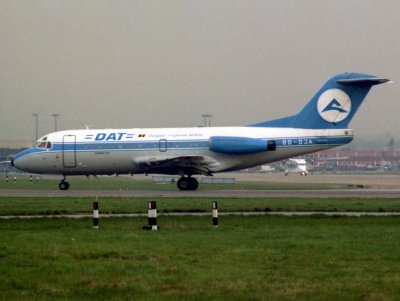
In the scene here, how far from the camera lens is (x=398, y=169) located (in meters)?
165

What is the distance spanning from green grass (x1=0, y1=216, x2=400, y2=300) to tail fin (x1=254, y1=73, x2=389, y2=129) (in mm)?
25348

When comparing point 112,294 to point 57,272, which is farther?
point 57,272

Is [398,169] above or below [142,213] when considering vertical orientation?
above

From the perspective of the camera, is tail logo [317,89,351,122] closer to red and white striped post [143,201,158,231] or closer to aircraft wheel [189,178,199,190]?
aircraft wheel [189,178,199,190]

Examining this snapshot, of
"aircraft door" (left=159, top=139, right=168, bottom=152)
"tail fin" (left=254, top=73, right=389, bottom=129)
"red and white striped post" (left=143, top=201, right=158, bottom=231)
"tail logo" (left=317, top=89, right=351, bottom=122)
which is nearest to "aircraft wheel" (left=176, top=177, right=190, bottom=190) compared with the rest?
"aircraft door" (left=159, top=139, right=168, bottom=152)

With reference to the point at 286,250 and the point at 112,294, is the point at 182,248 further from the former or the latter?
the point at 112,294

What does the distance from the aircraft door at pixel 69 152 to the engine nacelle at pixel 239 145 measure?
8.84 metres

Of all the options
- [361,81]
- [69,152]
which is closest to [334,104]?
[361,81]

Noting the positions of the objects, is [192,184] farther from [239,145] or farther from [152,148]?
[239,145]

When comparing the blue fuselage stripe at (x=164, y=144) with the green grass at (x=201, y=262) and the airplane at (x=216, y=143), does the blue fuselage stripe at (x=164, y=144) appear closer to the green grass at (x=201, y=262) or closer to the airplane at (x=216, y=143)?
the airplane at (x=216, y=143)

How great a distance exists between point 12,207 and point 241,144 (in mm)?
19236

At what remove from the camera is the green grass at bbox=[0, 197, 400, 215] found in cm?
3070

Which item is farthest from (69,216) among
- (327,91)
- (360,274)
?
(327,91)

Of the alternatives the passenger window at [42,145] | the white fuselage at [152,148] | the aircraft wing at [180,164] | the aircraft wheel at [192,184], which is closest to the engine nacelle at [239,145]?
the white fuselage at [152,148]
